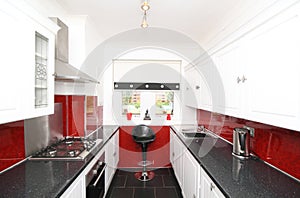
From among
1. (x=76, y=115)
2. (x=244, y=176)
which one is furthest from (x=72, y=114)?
(x=244, y=176)

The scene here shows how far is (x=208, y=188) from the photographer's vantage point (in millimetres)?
1563

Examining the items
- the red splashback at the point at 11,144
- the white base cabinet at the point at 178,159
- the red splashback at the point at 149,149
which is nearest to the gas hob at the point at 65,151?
the red splashback at the point at 11,144

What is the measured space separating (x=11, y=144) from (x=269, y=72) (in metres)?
2.03

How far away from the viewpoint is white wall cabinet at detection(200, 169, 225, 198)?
4.41 ft

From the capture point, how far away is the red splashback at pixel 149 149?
3.83 m

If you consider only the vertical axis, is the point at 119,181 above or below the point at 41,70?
below

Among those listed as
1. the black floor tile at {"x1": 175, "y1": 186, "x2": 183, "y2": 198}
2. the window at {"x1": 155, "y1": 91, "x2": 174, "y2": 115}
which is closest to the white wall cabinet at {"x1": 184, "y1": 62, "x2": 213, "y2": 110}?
the window at {"x1": 155, "y1": 91, "x2": 174, "y2": 115}

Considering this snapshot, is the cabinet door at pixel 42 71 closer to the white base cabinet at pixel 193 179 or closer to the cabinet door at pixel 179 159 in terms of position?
the white base cabinet at pixel 193 179

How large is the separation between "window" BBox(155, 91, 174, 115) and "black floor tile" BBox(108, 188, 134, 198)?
61.2 inches

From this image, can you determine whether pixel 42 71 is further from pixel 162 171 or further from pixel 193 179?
pixel 162 171

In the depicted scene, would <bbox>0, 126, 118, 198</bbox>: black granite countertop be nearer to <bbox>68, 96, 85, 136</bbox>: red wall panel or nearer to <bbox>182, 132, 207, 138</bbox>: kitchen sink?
<bbox>68, 96, 85, 136</bbox>: red wall panel

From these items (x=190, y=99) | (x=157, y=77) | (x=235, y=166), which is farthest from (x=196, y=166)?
(x=157, y=77)

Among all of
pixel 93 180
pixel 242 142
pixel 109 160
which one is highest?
pixel 242 142

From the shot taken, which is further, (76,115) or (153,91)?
(153,91)
